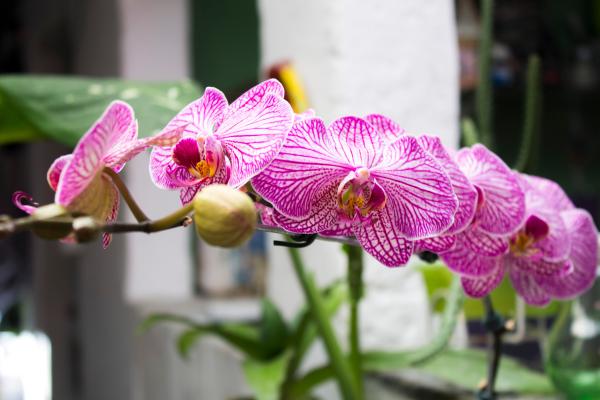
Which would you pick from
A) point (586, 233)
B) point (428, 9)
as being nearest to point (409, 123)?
point (428, 9)

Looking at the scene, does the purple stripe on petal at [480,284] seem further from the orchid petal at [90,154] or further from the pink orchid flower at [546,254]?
the orchid petal at [90,154]

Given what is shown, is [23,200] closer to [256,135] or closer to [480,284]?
[256,135]

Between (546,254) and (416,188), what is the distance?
0.42 feet

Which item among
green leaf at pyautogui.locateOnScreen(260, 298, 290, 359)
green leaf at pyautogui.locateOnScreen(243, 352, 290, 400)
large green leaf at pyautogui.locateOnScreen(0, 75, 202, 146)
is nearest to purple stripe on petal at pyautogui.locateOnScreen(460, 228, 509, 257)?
large green leaf at pyautogui.locateOnScreen(0, 75, 202, 146)

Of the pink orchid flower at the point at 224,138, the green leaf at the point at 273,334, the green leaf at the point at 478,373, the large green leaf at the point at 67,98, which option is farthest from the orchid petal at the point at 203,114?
the green leaf at the point at 273,334

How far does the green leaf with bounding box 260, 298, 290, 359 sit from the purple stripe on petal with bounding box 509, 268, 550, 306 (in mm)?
545

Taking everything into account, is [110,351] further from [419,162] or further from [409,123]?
[419,162]

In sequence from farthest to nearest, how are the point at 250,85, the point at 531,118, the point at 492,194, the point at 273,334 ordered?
the point at 250,85 → the point at 273,334 → the point at 531,118 → the point at 492,194

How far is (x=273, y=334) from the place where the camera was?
0.88 m

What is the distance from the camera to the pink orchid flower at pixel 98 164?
0.63 ft

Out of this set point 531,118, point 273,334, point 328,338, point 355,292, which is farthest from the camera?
point 273,334

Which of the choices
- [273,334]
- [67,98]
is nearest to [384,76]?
[273,334]

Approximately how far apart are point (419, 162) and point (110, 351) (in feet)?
7.67

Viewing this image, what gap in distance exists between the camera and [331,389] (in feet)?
3.13
